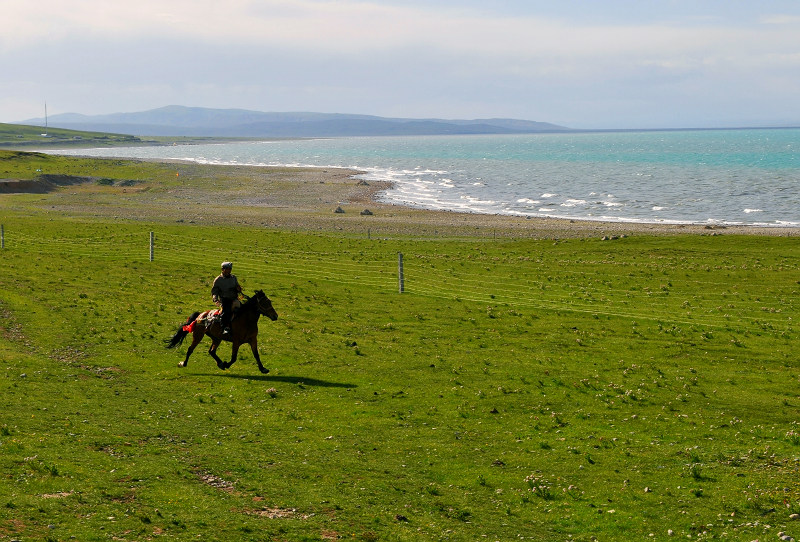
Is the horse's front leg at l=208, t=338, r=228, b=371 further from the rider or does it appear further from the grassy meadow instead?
the rider

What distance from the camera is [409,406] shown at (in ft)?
63.4

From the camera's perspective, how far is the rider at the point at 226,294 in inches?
845

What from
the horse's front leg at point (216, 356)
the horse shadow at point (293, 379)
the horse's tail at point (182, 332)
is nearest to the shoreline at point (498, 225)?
the horse shadow at point (293, 379)

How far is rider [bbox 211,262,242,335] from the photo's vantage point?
70.4ft

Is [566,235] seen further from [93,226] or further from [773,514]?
[773,514]

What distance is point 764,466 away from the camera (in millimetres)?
15047

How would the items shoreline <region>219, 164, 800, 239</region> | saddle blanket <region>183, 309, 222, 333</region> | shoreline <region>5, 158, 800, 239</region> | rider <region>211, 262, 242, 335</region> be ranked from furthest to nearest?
1. shoreline <region>5, 158, 800, 239</region>
2. shoreline <region>219, 164, 800, 239</region>
3. saddle blanket <region>183, 309, 222, 333</region>
4. rider <region>211, 262, 242, 335</region>

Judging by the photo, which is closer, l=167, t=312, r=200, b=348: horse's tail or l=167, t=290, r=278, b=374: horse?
l=167, t=290, r=278, b=374: horse

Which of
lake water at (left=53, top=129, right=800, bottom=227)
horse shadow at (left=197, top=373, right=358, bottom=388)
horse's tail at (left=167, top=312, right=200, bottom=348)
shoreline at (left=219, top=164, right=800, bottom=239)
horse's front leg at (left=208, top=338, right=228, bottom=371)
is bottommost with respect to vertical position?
horse shadow at (left=197, top=373, right=358, bottom=388)

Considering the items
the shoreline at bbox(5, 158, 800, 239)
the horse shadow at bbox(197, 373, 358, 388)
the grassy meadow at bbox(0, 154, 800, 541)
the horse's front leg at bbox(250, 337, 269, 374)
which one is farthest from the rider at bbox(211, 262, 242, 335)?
the shoreline at bbox(5, 158, 800, 239)

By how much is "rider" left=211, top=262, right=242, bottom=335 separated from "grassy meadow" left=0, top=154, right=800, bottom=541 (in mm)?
1608

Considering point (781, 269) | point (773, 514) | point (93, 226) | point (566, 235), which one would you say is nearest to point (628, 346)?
point (773, 514)

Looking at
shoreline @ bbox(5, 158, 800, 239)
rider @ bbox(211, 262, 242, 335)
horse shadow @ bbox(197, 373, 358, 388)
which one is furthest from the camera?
shoreline @ bbox(5, 158, 800, 239)

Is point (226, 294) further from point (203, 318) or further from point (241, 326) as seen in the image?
point (203, 318)
